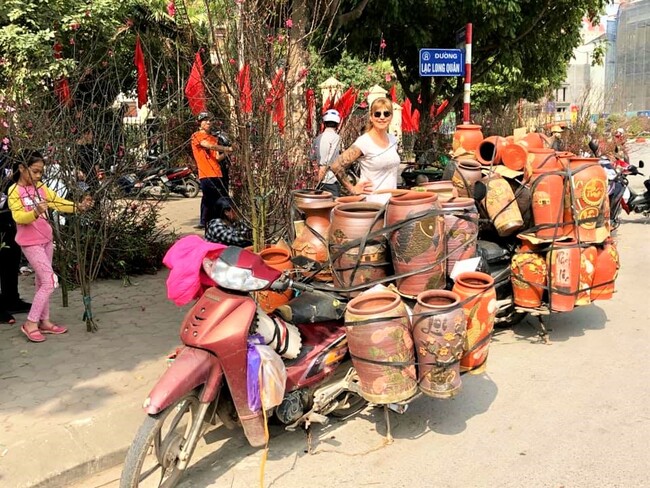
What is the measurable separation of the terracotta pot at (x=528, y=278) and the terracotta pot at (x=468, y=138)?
1.35 meters

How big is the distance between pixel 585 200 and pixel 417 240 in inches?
71.5

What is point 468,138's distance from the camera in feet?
18.3

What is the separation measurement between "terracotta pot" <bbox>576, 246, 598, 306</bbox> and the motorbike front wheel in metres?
3.06

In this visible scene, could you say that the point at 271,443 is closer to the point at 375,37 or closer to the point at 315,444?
the point at 315,444

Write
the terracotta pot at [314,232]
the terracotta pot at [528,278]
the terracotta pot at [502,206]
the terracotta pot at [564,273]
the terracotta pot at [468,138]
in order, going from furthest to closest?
the terracotta pot at [468,138] < the terracotta pot at [502,206] < the terracotta pot at [528,278] < the terracotta pot at [564,273] < the terracotta pot at [314,232]

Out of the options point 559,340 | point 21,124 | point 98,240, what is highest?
point 21,124

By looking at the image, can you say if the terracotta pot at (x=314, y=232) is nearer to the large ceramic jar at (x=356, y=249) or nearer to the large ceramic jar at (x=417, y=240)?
the large ceramic jar at (x=356, y=249)

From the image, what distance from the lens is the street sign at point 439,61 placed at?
336 inches

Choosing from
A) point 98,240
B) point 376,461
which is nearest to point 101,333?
point 98,240

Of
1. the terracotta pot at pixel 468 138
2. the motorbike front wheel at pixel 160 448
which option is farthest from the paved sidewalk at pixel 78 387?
the terracotta pot at pixel 468 138

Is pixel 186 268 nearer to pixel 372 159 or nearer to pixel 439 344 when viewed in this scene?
pixel 439 344

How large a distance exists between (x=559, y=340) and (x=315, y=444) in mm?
2503

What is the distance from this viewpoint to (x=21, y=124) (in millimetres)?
5121

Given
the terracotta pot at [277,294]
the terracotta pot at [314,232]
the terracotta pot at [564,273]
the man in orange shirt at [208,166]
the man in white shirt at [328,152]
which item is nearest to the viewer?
the terracotta pot at [277,294]
